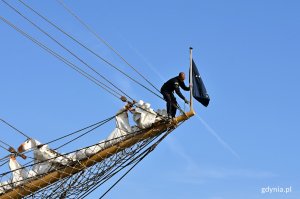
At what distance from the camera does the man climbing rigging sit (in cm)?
2072

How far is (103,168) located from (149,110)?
1873mm

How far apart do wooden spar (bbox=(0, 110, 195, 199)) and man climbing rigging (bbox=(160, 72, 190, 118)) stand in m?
0.28

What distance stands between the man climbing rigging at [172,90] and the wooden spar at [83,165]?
0.28m

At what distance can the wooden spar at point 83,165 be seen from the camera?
20.7 metres

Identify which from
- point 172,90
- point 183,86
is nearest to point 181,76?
point 183,86

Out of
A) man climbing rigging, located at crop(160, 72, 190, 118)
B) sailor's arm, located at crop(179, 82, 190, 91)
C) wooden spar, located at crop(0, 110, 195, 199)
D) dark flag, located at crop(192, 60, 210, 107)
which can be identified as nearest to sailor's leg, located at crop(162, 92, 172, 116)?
man climbing rigging, located at crop(160, 72, 190, 118)

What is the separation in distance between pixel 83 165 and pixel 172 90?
2.87 m

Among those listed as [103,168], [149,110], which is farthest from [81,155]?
[149,110]

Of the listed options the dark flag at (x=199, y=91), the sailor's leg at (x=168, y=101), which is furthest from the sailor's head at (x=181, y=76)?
the sailor's leg at (x=168, y=101)

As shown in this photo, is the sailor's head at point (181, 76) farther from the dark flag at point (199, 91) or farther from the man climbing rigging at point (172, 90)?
the dark flag at point (199, 91)

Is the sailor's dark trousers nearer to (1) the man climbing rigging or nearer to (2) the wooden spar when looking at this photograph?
(1) the man climbing rigging

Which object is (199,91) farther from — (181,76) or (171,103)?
(171,103)

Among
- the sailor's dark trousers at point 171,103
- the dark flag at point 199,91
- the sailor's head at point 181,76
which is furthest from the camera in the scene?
the dark flag at point 199,91

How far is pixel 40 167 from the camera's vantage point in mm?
21719
